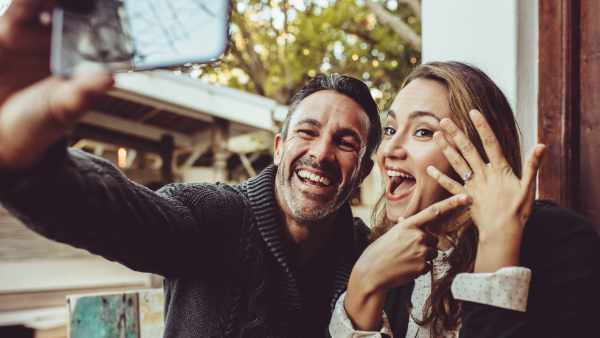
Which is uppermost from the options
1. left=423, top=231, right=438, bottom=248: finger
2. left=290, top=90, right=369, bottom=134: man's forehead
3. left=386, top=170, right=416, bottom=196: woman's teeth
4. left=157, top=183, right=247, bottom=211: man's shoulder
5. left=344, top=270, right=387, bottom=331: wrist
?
left=290, top=90, right=369, bottom=134: man's forehead

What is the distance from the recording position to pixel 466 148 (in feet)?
4.75

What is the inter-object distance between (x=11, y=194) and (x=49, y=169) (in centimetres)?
8

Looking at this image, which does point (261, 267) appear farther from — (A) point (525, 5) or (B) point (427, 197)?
(A) point (525, 5)

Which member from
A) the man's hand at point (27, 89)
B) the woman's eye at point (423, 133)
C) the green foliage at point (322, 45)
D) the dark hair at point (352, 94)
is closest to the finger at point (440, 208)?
the woman's eye at point (423, 133)

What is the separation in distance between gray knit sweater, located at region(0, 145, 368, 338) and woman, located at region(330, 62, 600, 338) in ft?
0.91

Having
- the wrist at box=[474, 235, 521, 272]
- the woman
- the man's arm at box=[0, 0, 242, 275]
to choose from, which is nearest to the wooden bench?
the man's arm at box=[0, 0, 242, 275]

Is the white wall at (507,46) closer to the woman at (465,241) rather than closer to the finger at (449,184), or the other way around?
the woman at (465,241)

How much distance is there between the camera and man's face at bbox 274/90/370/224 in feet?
6.86

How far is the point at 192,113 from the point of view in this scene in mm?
8656

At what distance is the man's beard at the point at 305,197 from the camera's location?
207 centimetres

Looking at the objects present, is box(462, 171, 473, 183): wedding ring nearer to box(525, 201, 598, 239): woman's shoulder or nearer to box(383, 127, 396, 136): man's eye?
box(525, 201, 598, 239): woman's shoulder

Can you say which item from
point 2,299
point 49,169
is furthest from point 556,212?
point 2,299

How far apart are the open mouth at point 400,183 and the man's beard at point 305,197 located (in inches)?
10.2

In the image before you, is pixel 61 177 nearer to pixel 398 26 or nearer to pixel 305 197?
pixel 305 197
